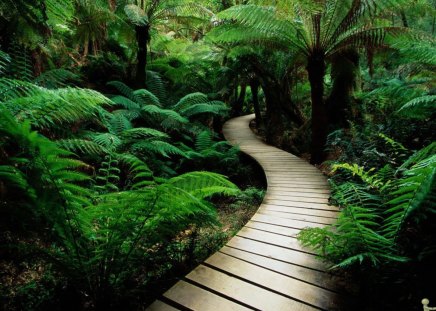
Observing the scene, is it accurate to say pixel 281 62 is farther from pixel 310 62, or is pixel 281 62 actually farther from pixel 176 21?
pixel 176 21

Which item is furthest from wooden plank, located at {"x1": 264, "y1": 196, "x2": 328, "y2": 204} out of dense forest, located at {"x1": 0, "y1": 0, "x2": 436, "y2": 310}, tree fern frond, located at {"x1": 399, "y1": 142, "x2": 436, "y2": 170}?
tree fern frond, located at {"x1": 399, "y1": 142, "x2": 436, "y2": 170}

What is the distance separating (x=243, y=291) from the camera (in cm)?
172

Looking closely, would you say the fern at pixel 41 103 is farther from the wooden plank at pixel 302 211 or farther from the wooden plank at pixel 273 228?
the wooden plank at pixel 302 211

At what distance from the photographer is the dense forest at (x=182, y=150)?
1521mm

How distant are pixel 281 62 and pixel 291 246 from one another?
20.2 ft

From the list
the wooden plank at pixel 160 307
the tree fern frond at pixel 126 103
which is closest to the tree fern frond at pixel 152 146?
the tree fern frond at pixel 126 103

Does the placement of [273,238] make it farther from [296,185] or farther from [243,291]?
[296,185]

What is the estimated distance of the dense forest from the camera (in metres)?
1.52

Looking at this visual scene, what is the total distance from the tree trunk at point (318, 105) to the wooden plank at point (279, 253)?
143 inches

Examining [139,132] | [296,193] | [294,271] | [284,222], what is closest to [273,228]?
[284,222]

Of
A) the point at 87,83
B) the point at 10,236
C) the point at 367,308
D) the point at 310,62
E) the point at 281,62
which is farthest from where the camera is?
the point at 281,62

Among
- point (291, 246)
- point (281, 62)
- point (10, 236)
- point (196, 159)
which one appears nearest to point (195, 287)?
point (291, 246)

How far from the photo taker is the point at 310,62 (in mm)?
5098

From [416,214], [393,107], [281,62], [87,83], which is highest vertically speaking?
[281,62]
